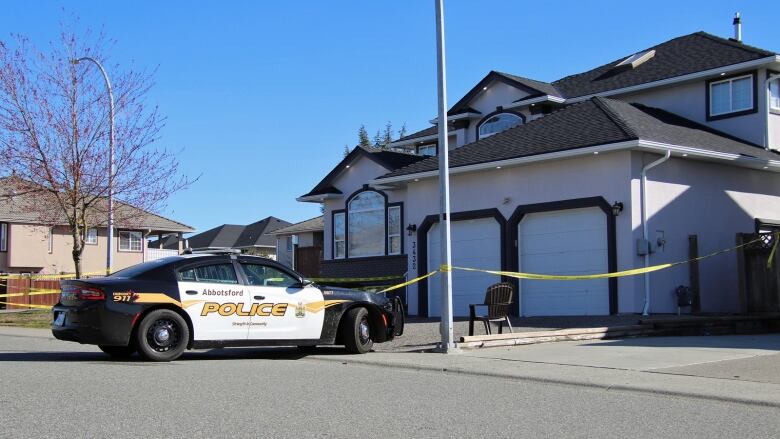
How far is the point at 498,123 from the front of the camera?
28.3m

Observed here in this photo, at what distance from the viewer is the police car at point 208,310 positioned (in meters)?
11.6

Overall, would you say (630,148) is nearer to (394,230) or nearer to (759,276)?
(759,276)

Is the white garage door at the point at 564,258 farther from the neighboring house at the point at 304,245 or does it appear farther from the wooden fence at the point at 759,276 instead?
the neighboring house at the point at 304,245

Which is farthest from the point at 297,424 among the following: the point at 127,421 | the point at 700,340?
the point at 700,340

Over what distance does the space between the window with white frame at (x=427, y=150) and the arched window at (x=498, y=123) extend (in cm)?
361

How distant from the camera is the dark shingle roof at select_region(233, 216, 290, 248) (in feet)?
222

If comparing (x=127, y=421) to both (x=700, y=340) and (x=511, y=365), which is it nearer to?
(x=511, y=365)

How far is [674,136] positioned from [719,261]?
3454mm

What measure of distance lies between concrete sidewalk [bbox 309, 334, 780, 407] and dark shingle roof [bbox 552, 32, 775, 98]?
11.3m

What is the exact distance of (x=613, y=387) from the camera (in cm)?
981

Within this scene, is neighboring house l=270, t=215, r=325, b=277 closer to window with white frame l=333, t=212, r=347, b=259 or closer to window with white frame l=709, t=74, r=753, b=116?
window with white frame l=333, t=212, r=347, b=259

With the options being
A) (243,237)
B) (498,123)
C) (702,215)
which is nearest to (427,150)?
(498,123)

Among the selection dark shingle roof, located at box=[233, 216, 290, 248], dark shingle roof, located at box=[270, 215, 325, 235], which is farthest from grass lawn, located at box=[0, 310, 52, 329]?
dark shingle roof, located at box=[233, 216, 290, 248]

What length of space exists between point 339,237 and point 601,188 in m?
11.1
